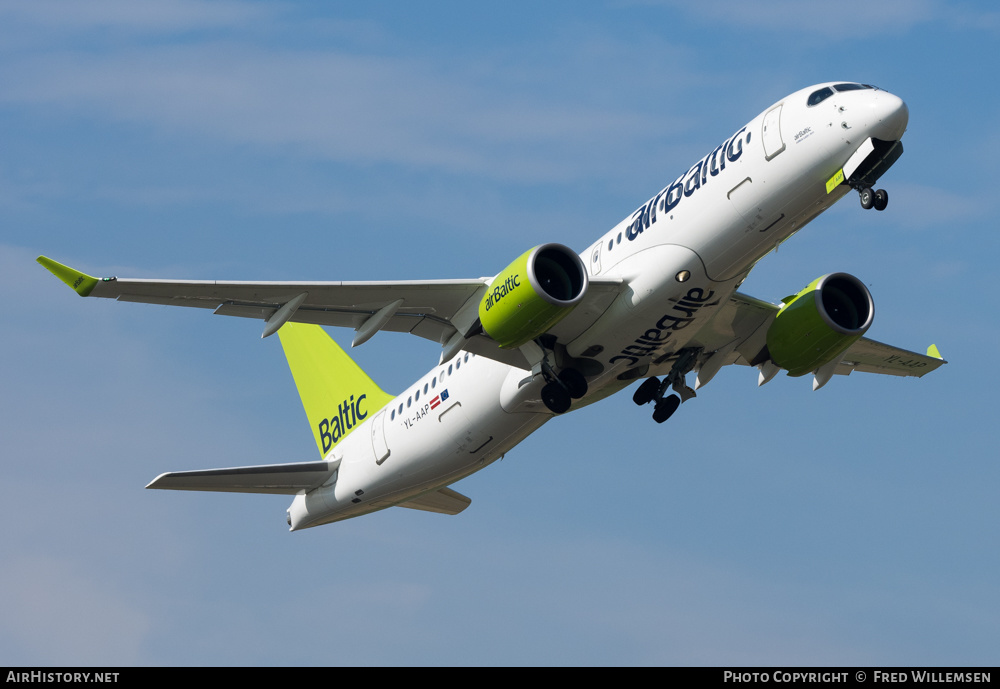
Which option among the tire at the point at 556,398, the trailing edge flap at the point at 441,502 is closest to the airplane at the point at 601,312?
the tire at the point at 556,398

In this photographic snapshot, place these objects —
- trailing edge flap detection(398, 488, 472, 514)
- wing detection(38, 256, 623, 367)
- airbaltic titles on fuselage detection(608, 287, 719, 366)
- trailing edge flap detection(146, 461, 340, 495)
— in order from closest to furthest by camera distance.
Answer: airbaltic titles on fuselage detection(608, 287, 719, 366)
wing detection(38, 256, 623, 367)
trailing edge flap detection(146, 461, 340, 495)
trailing edge flap detection(398, 488, 472, 514)

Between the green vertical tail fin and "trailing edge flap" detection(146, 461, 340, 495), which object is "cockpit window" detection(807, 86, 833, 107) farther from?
"trailing edge flap" detection(146, 461, 340, 495)

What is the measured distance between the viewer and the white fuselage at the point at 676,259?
79.0 feet

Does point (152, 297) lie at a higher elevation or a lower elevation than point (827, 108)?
lower

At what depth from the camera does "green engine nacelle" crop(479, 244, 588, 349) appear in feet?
82.3

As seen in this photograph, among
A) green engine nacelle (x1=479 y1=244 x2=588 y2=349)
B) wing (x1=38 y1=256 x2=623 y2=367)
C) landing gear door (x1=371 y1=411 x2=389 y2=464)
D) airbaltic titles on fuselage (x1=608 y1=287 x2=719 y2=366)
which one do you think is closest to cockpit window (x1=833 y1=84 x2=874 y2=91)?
airbaltic titles on fuselage (x1=608 y1=287 x2=719 y2=366)

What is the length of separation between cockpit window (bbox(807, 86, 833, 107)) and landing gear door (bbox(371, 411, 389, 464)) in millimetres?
13453

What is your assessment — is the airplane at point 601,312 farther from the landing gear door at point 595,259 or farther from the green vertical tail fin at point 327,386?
the green vertical tail fin at point 327,386

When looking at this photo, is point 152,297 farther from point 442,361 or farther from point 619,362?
point 619,362

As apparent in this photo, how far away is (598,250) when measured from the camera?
27359 millimetres

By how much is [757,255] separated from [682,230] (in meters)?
1.64
